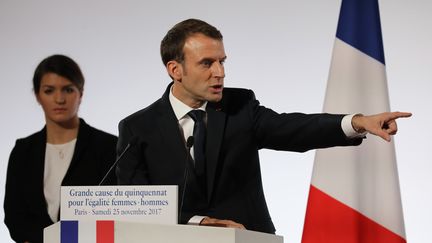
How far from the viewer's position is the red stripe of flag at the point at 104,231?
8.28 ft

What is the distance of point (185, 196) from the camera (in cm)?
323

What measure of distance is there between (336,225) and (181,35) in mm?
1329

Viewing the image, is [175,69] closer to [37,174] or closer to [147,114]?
[147,114]

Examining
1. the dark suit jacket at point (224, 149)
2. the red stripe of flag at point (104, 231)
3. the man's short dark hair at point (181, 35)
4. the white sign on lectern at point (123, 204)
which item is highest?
the man's short dark hair at point (181, 35)

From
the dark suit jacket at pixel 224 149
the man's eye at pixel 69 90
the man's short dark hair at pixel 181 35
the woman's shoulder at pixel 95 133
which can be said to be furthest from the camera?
the man's eye at pixel 69 90

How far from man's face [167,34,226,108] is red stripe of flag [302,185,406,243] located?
1059 mm

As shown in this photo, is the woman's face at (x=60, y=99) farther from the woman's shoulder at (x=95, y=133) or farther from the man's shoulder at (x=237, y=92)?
the man's shoulder at (x=237, y=92)

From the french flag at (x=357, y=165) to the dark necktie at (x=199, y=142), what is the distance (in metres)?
1.01

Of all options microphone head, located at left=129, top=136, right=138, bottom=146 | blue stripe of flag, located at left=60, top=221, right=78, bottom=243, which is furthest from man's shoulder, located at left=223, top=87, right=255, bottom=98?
blue stripe of flag, located at left=60, top=221, right=78, bottom=243

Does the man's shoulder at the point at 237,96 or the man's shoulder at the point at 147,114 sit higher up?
the man's shoulder at the point at 237,96

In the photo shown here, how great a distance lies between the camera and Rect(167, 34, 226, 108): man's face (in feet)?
10.8

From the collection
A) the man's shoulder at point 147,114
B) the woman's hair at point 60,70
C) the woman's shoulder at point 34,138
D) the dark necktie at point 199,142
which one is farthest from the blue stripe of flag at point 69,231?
the woman's hair at point 60,70

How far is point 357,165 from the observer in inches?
163

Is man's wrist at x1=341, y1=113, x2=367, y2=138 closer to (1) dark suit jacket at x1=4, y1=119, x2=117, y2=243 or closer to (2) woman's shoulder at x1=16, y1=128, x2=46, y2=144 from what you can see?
(1) dark suit jacket at x1=4, y1=119, x2=117, y2=243
